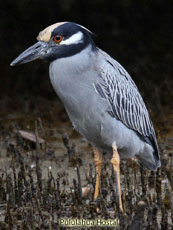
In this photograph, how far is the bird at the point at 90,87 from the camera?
4863mm

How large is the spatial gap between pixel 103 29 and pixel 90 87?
18.4 ft

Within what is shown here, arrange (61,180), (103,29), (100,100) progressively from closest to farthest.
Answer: (100,100)
(61,180)
(103,29)

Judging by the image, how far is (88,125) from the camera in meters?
5.01

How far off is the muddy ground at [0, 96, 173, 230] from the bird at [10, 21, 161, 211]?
0.21 metres

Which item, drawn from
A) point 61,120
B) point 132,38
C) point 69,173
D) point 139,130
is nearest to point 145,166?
point 139,130

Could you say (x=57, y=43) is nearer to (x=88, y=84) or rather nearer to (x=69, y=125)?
(x=88, y=84)

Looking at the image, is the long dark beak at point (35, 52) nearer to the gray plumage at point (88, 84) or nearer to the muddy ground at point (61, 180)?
the gray plumage at point (88, 84)

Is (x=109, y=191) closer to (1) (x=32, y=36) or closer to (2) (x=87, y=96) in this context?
(2) (x=87, y=96)

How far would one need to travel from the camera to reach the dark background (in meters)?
9.47

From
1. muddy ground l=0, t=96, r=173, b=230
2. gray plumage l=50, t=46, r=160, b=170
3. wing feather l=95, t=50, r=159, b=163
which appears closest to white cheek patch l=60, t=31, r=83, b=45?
gray plumage l=50, t=46, r=160, b=170

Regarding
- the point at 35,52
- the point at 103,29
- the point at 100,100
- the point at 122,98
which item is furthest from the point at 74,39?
the point at 103,29

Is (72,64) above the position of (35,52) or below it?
below

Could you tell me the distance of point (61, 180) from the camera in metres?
6.01

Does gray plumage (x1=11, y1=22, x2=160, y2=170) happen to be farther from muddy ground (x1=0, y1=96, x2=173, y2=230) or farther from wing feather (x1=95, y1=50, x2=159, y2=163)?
muddy ground (x1=0, y1=96, x2=173, y2=230)
